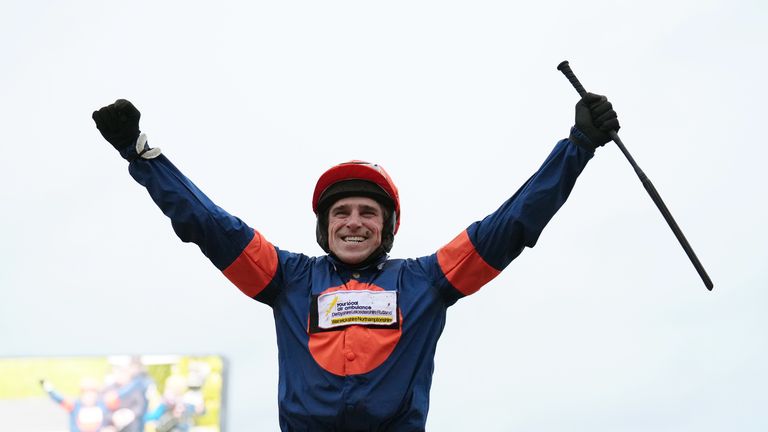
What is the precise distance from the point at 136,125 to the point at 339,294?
1167 mm

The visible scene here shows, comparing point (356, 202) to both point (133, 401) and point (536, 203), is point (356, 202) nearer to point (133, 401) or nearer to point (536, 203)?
point (536, 203)

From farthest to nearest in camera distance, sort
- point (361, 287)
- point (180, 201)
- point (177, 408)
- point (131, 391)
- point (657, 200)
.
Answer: point (131, 391) → point (177, 408) → point (361, 287) → point (180, 201) → point (657, 200)

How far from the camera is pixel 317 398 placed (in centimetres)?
362

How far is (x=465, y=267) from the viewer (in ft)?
12.6

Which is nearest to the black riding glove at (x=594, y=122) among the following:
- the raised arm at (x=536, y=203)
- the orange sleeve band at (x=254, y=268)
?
the raised arm at (x=536, y=203)

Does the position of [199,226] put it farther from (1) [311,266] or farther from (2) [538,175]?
(2) [538,175]

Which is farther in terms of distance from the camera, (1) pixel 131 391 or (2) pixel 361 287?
(1) pixel 131 391

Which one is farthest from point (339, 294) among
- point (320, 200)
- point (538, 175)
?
point (538, 175)

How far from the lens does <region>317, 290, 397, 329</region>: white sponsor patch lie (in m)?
3.78

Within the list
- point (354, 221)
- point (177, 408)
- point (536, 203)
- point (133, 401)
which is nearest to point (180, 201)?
point (354, 221)

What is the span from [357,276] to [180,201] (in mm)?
871

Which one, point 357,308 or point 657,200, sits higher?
point 657,200

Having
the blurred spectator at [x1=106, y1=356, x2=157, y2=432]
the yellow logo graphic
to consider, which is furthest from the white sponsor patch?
the blurred spectator at [x1=106, y1=356, x2=157, y2=432]

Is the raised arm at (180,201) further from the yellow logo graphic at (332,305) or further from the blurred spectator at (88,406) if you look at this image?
the blurred spectator at (88,406)
